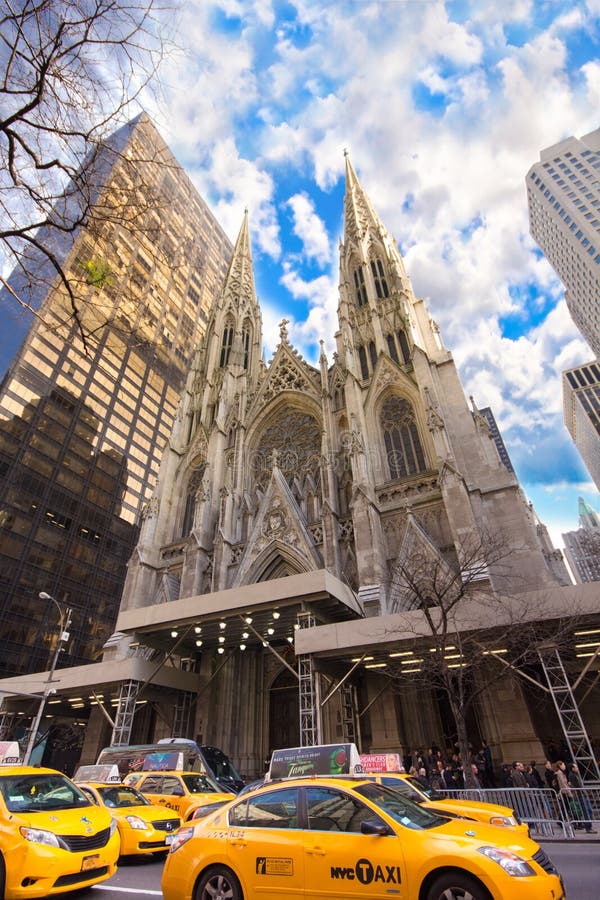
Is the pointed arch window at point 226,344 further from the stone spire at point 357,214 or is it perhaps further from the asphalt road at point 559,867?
the asphalt road at point 559,867

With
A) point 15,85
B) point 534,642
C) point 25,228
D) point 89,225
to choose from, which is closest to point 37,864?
point 25,228

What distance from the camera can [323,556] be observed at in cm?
2248

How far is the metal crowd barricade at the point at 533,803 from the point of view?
32.6 feet

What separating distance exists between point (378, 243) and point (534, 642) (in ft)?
110

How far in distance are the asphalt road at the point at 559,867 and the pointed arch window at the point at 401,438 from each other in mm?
16344

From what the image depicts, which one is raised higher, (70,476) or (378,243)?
(378,243)

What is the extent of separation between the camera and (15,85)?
5969 mm

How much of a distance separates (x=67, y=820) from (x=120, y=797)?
12.8ft

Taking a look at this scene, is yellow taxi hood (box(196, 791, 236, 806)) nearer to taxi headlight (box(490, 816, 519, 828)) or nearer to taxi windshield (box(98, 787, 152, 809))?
taxi windshield (box(98, 787, 152, 809))

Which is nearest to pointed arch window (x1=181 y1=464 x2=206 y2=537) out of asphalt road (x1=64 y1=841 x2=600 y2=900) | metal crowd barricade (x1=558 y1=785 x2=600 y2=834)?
asphalt road (x1=64 y1=841 x2=600 y2=900)

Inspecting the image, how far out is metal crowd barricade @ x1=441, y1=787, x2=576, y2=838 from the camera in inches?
391

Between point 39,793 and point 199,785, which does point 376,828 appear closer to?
point 39,793

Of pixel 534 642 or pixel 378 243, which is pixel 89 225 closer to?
pixel 534 642

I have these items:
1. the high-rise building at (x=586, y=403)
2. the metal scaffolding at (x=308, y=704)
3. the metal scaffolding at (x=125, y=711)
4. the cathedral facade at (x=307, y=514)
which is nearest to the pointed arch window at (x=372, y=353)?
the cathedral facade at (x=307, y=514)
